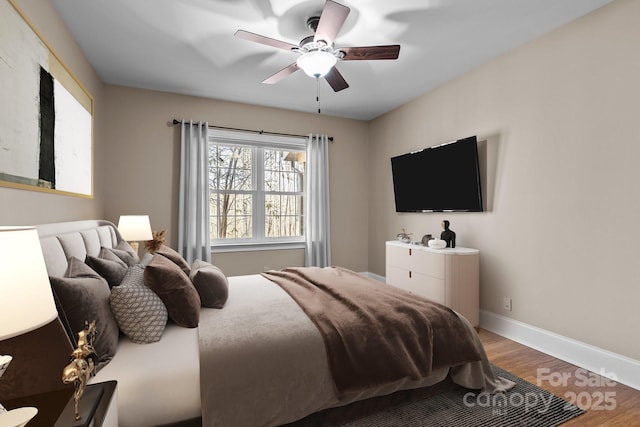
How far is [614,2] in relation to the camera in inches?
91.0

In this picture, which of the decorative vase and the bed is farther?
the decorative vase

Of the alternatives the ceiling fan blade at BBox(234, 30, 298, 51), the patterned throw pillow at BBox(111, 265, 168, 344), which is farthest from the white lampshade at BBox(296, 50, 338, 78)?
the patterned throw pillow at BBox(111, 265, 168, 344)

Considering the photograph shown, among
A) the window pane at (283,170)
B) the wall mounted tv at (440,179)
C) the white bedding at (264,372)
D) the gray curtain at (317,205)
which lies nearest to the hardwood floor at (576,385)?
the white bedding at (264,372)

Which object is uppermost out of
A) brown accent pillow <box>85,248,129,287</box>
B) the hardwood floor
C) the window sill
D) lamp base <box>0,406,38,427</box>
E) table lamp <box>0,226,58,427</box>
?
table lamp <box>0,226,58,427</box>

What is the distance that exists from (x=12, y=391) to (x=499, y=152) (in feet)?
12.3

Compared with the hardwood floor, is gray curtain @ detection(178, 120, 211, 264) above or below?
above

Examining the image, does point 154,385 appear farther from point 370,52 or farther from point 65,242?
point 370,52

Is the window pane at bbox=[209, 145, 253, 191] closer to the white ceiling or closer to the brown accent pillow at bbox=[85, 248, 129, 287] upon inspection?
the white ceiling

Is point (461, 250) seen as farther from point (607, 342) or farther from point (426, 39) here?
point (426, 39)

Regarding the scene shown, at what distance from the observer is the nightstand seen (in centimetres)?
96

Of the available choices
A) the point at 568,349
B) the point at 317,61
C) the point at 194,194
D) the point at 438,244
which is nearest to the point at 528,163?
the point at 438,244

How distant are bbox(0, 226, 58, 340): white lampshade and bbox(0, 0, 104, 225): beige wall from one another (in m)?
1.22

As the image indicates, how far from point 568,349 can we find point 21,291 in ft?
11.1

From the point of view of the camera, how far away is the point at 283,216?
4902mm
